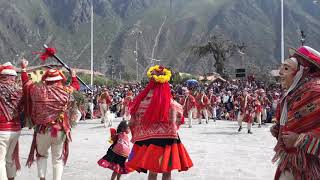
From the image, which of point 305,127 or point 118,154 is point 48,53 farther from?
point 305,127

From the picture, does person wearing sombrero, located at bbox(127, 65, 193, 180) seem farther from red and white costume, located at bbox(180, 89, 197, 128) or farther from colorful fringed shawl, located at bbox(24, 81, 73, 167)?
red and white costume, located at bbox(180, 89, 197, 128)

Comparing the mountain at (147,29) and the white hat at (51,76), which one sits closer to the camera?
the white hat at (51,76)

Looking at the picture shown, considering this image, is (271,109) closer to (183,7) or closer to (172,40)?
(172,40)

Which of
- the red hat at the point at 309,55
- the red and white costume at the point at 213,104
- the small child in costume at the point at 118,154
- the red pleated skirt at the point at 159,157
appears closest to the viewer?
the red hat at the point at 309,55

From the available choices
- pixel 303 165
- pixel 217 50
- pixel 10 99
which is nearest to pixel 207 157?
pixel 10 99

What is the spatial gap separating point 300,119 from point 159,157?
2419 millimetres

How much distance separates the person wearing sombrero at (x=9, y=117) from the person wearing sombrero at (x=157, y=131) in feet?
5.50

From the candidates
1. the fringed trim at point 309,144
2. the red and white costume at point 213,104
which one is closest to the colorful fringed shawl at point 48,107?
the fringed trim at point 309,144

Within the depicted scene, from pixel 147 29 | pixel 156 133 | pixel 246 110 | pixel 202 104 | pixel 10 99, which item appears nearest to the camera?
pixel 156 133

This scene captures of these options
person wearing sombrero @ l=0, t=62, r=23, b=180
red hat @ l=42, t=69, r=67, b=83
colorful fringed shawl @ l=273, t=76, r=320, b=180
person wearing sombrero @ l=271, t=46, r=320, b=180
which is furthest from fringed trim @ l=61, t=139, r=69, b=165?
colorful fringed shawl @ l=273, t=76, r=320, b=180

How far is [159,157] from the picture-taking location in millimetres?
6520

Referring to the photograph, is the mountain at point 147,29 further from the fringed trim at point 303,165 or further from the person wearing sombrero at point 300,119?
the fringed trim at point 303,165

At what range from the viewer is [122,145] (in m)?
8.36

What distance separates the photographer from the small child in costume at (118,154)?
8109mm
